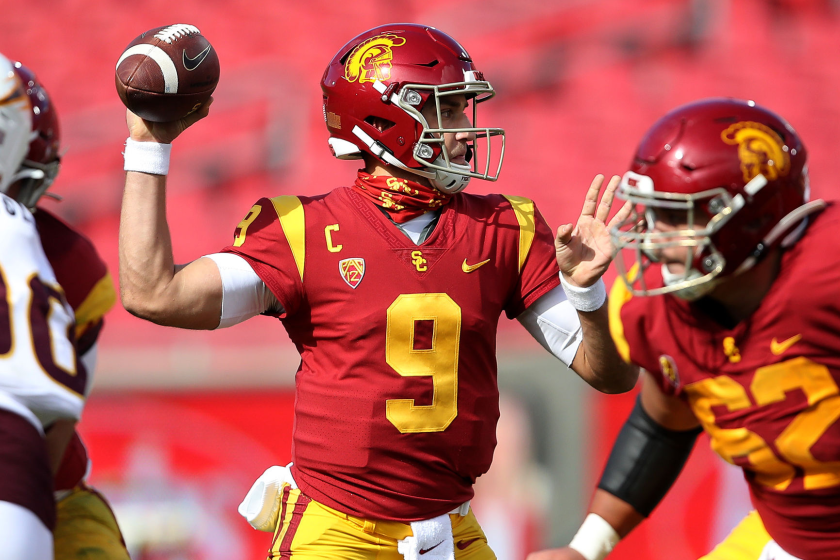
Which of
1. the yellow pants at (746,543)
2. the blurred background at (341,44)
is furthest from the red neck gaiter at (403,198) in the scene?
the blurred background at (341,44)

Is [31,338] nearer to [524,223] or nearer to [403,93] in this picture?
[403,93]

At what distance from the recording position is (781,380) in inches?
77.9

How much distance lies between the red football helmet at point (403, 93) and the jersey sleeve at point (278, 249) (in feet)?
0.96

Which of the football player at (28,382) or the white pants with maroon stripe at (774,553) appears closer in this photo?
the football player at (28,382)

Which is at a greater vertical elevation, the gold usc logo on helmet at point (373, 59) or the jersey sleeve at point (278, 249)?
the gold usc logo on helmet at point (373, 59)

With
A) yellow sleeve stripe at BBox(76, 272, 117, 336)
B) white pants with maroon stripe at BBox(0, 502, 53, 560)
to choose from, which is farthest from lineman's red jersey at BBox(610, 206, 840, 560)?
yellow sleeve stripe at BBox(76, 272, 117, 336)

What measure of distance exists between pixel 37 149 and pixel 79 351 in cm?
60

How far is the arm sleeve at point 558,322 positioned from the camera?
2.50 meters

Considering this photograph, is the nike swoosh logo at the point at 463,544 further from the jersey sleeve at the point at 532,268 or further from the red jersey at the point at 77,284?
the red jersey at the point at 77,284

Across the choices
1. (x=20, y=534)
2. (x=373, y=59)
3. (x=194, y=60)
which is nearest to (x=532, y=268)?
(x=373, y=59)

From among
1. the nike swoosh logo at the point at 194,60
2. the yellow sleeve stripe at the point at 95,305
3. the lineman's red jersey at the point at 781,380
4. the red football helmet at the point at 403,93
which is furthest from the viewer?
the yellow sleeve stripe at the point at 95,305

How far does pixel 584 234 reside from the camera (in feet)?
7.52

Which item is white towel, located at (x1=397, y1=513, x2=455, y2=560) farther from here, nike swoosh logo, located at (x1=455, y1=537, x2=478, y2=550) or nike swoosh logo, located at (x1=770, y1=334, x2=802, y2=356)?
nike swoosh logo, located at (x1=770, y1=334, x2=802, y2=356)

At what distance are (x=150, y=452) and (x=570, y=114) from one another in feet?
12.2
